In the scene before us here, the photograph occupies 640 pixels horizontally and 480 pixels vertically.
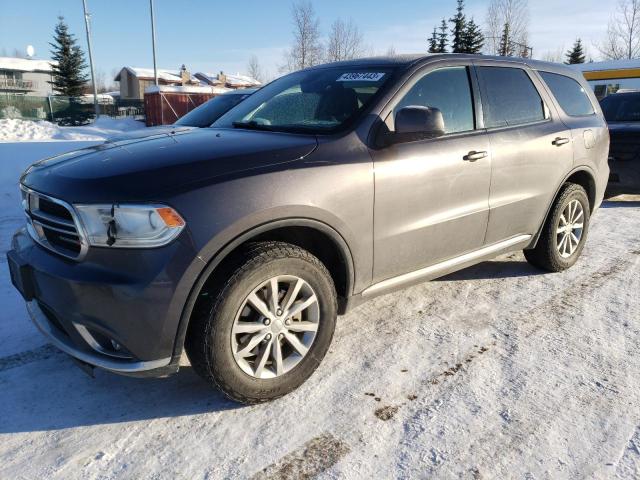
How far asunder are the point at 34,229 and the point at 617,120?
8398 millimetres

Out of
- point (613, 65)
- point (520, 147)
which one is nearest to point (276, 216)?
point (520, 147)

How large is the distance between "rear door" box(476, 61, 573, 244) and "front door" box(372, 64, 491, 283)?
0.51ft

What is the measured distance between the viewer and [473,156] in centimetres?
337

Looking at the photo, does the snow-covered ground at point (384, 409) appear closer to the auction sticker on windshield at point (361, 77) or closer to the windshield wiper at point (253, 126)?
the windshield wiper at point (253, 126)

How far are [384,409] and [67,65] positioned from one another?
162ft

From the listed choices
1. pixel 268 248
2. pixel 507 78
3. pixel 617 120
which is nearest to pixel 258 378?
pixel 268 248

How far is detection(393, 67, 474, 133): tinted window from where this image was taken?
321 cm

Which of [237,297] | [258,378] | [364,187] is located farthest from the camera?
[364,187]

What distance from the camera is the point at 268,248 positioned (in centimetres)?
246

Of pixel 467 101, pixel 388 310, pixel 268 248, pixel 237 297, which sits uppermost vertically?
pixel 467 101

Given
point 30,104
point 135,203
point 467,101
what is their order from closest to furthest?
point 135,203 < point 467,101 < point 30,104

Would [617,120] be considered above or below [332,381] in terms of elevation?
above

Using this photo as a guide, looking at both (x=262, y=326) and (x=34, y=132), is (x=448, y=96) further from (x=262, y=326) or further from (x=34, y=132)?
(x=34, y=132)

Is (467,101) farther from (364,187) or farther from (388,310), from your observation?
(388,310)
